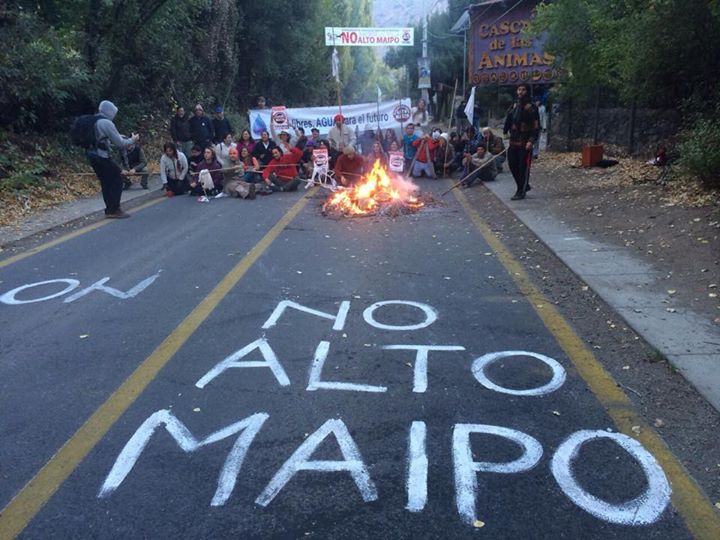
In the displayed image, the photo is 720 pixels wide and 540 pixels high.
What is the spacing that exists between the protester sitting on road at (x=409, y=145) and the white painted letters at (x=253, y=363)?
40.1 feet

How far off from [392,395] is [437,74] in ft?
144

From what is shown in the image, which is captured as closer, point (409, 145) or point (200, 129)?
point (200, 129)

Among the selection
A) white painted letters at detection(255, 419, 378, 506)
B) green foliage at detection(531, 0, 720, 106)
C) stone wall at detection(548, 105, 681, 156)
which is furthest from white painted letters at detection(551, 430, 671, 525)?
stone wall at detection(548, 105, 681, 156)

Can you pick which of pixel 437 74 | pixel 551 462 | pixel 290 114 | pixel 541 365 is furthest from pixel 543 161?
pixel 437 74

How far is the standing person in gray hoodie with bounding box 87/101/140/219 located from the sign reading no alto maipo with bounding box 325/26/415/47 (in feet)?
56.1

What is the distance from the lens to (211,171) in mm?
13648

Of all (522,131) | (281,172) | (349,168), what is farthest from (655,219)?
(281,172)

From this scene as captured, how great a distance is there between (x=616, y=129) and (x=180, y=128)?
11.1 meters

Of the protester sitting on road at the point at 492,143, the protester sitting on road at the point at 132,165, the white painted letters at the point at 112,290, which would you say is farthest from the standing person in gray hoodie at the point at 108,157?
the protester sitting on road at the point at 492,143

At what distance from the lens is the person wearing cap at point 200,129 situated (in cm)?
1545

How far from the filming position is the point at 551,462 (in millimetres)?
3264

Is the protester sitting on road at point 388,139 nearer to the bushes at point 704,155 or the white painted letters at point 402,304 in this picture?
the bushes at point 704,155

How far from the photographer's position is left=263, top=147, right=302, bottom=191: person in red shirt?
548 inches

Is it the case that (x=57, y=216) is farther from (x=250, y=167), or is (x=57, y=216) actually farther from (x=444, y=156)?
(x=444, y=156)
